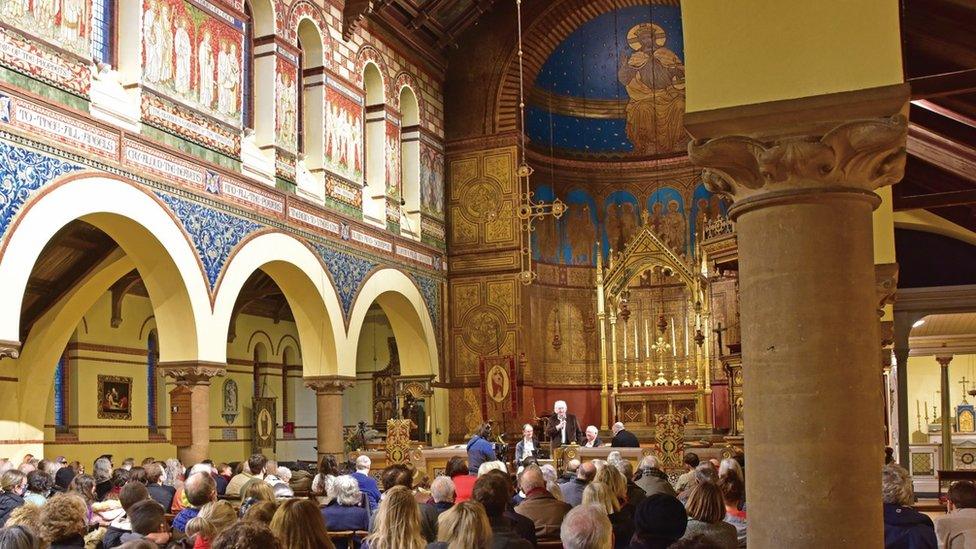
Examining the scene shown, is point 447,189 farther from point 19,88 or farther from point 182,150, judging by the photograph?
point 19,88

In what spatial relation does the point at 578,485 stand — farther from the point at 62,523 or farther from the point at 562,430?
the point at 562,430

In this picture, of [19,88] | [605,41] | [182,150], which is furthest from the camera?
[605,41]

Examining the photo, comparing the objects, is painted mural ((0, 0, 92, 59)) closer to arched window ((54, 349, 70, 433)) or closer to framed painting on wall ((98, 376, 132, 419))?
arched window ((54, 349, 70, 433))

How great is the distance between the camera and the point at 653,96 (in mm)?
24656

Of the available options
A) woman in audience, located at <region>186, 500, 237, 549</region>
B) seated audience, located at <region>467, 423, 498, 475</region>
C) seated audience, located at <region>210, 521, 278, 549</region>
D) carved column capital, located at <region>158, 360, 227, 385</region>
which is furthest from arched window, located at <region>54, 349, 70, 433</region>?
seated audience, located at <region>210, 521, 278, 549</region>

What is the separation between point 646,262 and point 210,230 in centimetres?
978

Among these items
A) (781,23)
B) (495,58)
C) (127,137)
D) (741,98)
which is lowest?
(741,98)

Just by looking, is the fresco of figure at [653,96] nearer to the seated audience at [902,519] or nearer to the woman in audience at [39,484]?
the woman in audience at [39,484]

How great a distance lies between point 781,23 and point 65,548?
408 cm

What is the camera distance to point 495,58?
21953 mm

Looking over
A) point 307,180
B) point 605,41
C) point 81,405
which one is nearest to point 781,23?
point 307,180

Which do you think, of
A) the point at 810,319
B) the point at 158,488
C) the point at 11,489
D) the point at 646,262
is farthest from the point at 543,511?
the point at 646,262

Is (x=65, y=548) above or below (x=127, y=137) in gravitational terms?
below

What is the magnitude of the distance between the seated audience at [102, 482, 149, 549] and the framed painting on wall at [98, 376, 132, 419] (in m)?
12.6
